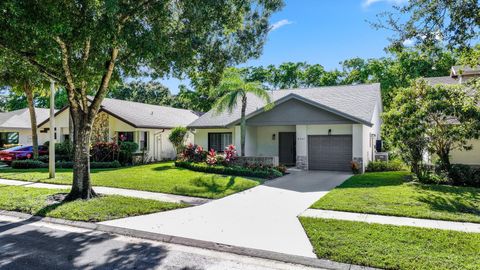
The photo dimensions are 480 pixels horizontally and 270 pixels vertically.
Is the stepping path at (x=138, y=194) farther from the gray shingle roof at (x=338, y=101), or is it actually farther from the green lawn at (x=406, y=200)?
the gray shingle roof at (x=338, y=101)

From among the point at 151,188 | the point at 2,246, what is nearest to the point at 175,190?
the point at 151,188

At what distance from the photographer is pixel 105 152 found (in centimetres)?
2120

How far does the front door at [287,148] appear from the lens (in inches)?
815

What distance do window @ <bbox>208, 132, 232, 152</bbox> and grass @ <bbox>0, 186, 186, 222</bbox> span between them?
12.3 metres

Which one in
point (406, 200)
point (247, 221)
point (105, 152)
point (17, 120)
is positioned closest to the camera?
point (247, 221)

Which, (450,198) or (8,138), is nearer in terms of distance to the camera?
(450,198)

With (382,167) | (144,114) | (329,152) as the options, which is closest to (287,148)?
(329,152)

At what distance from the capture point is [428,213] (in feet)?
26.7

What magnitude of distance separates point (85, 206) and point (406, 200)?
9.68m

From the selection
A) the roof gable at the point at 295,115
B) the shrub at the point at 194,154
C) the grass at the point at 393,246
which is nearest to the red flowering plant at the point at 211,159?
the shrub at the point at 194,154

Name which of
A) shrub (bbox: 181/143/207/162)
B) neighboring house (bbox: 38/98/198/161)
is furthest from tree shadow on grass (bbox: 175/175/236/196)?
neighboring house (bbox: 38/98/198/161)

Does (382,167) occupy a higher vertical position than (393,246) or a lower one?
higher

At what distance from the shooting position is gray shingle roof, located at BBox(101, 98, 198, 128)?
23.1 metres

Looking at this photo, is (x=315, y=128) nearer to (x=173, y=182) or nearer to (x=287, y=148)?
(x=287, y=148)
